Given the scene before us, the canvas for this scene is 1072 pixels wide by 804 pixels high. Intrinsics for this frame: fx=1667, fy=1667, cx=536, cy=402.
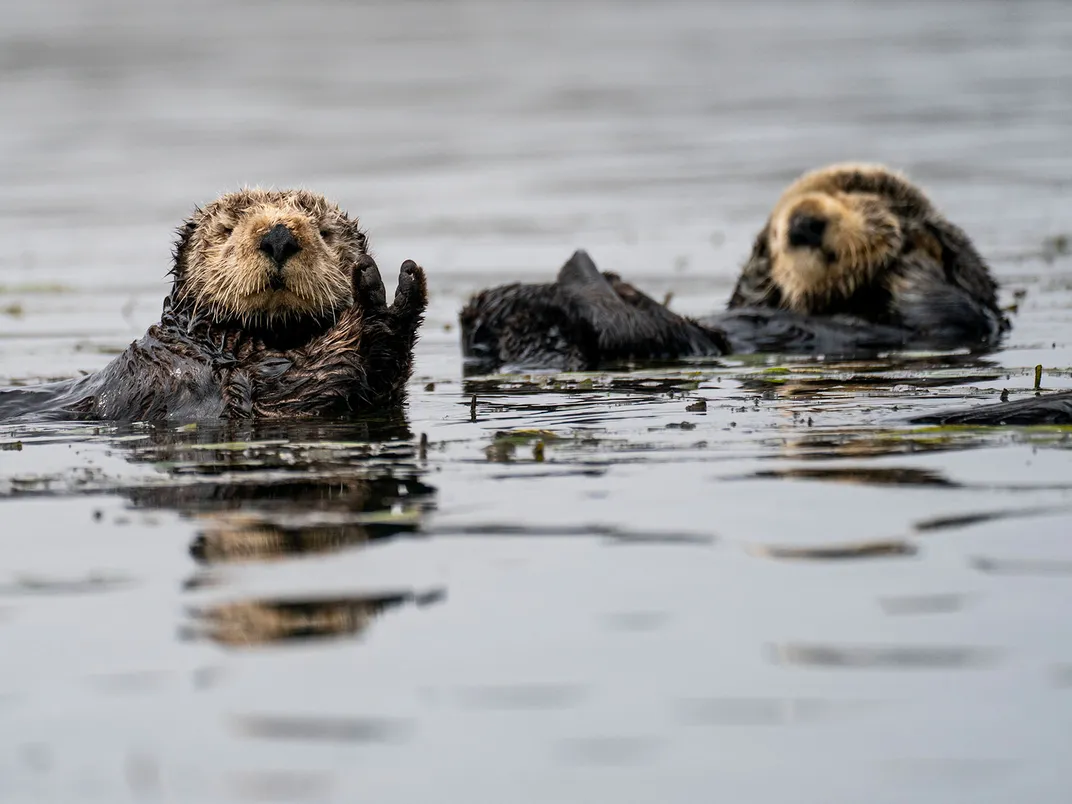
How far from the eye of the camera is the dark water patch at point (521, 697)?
8.87 ft

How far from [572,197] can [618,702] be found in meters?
12.3

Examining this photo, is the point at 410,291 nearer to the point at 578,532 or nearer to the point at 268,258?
the point at 268,258

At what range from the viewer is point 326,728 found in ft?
8.59

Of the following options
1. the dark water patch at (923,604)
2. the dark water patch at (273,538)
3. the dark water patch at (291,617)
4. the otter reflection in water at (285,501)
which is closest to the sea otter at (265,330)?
the otter reflection in water at (285,501)

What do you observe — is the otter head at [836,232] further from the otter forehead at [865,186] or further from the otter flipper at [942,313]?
the otter flipper at [942,313]

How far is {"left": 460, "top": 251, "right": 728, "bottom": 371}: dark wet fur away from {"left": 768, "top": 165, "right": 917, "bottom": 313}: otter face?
0.80 metres

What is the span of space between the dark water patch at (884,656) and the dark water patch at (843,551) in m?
0.51

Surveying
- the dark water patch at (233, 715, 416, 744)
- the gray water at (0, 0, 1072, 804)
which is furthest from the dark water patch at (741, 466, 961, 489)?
the dark water patch at (233, 715, 416, 744)

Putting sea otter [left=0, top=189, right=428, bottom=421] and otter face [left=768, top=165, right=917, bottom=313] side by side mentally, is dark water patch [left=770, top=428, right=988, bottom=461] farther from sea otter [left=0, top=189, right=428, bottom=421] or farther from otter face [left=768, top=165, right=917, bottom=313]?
otter face [left=768, top=165, right=917, bottom=313]

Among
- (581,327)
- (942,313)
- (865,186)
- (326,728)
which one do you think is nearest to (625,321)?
(581,327)

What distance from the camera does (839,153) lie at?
1611cm

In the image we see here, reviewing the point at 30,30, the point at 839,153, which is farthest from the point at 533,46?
the point at 839,153

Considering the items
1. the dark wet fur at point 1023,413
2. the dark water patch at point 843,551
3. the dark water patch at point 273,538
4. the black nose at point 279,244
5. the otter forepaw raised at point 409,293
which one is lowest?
the dark water patch at point 843,551

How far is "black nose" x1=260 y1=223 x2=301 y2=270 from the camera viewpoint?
5.50m
